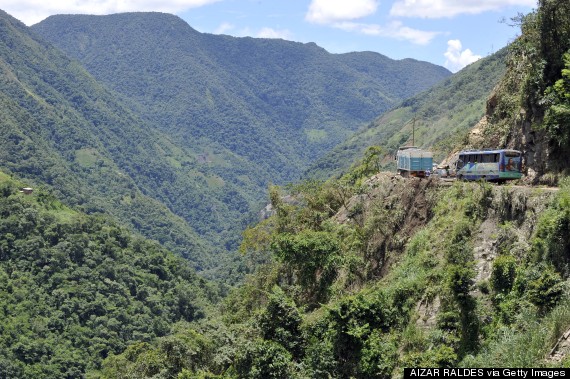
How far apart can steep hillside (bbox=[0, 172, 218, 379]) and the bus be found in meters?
66.7

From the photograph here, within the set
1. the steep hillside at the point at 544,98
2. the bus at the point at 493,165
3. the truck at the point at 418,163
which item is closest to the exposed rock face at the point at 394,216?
the truck at the point at 418,163

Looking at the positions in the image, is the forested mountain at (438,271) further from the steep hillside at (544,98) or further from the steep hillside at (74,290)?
the steep hillside at (74,290)

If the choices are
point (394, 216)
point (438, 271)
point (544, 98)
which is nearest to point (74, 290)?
point (394, 216)

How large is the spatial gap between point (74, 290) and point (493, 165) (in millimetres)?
81374

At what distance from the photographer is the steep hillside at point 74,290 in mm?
85375

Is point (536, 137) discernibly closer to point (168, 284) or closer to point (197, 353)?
point (197, 353)

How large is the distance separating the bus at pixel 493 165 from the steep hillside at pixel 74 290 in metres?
66.7

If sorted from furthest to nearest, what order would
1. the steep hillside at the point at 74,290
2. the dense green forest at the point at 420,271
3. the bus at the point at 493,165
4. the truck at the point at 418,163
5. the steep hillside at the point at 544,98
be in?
the steep hillside at the point at 74,290 → the truck at the point at 418,163 → the bus at the point at 493,165 → the steep hillside at the point at 544,98 → the dense green forest at the point at 420,271

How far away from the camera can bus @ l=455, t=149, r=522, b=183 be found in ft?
99.6

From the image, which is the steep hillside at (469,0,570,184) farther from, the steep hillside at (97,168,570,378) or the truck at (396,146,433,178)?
the truck at (396,146,433,178)

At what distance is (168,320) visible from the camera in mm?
103562

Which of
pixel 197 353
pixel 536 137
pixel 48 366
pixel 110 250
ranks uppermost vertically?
pixel 536 137

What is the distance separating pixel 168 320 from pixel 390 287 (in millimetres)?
79758

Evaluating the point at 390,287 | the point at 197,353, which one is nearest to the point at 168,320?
the point at 197,353
